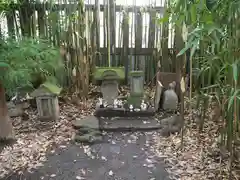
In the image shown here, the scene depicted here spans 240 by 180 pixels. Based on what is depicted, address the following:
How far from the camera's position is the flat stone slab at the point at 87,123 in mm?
2857

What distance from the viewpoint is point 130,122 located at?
2994 mm

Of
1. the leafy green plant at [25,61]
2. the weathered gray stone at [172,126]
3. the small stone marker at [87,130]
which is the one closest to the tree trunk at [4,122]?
the leafy green plant at [25,61]

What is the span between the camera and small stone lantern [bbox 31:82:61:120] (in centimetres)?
288

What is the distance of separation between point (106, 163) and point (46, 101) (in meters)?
1.12

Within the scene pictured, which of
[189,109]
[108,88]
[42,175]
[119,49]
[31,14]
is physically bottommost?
[42,175]

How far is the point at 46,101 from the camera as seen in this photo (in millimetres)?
2912

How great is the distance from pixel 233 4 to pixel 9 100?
2.94m

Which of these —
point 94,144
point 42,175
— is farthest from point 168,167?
point 42,175

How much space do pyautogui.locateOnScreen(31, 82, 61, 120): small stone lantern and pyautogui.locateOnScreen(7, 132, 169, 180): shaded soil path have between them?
0.58 metres

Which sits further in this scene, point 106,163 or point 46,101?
point 46,101

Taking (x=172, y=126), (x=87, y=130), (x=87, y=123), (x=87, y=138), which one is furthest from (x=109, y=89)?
(x=172, y=126)

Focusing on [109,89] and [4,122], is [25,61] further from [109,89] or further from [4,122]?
[109,89]

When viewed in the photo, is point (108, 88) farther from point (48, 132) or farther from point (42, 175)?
point (42, 175)

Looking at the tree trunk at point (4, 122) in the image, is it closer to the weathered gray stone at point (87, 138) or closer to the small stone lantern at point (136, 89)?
the weathered gray stone at point (87, 138)
